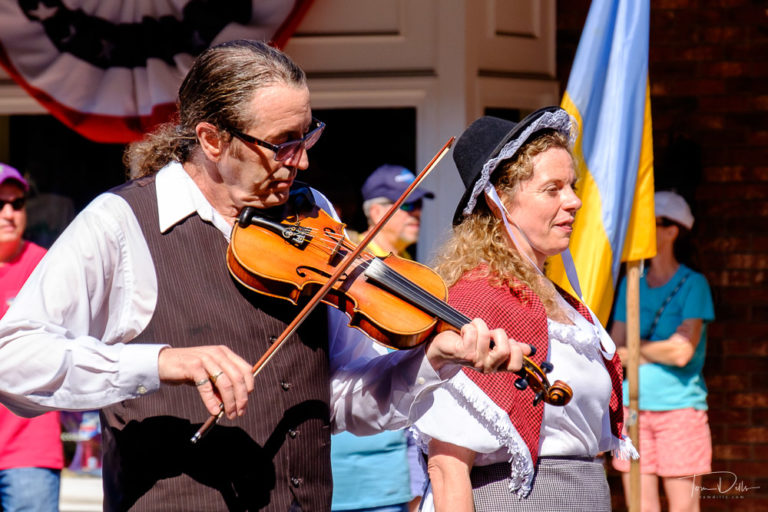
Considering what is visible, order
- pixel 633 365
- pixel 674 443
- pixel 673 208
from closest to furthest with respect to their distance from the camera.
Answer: pixel 633 365
pixel 674 443
pixel 673 208

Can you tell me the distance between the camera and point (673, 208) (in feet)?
16.0

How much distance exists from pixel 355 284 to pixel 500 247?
2.15 feet

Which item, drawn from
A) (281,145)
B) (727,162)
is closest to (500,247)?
(281,145)

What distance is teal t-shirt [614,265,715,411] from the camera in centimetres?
464

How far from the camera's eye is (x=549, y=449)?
238 cm

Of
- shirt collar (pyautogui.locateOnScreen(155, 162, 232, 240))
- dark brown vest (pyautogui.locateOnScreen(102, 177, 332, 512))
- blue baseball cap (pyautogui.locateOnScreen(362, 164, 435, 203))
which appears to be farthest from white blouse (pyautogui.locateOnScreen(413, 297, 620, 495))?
blue baseball cap (pyautogui.locateOnScreen(362, 164, 435, 203))

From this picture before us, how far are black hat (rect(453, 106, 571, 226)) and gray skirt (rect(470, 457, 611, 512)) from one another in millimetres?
618

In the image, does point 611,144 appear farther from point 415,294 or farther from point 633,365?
point 415,294

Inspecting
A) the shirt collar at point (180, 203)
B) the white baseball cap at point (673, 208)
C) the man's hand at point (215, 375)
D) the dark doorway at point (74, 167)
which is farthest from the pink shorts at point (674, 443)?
the man's hand at point (215, 375)

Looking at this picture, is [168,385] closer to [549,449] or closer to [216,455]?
[216,455]

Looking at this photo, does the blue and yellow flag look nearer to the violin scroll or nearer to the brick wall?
the brick wall

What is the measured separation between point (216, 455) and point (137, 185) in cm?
52

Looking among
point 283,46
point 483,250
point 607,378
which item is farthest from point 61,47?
point 607,378

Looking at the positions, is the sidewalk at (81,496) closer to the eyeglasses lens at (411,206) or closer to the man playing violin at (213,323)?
the eyeglasses lens at (411,206)
